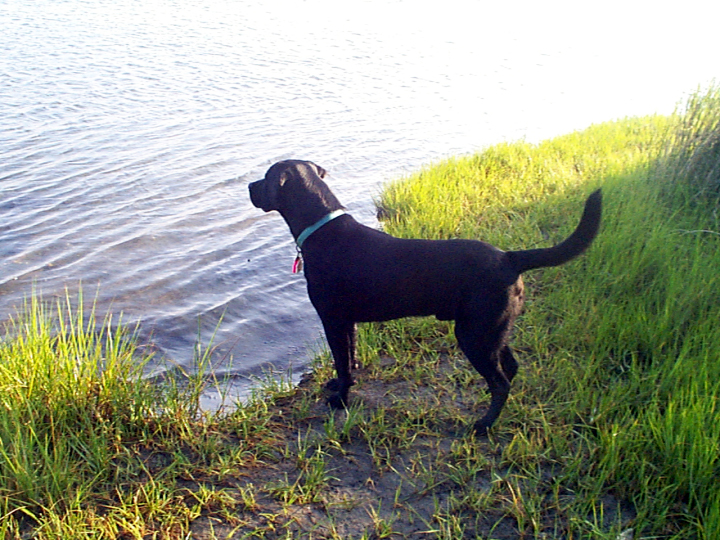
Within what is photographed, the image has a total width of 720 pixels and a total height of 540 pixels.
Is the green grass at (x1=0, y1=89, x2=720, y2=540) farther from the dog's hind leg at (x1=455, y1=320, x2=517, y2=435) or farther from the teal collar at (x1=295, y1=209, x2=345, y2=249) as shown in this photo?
the teal collar at (x1=295, y1=209, x2=345, y2=249)

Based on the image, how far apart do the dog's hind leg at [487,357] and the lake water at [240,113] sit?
4.49 feet

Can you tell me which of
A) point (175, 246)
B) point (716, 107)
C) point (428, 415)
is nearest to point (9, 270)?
point (175, 246)

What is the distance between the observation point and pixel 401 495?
255cm

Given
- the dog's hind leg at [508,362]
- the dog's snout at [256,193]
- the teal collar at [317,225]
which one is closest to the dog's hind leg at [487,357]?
the dog's hind leg at [508,362]

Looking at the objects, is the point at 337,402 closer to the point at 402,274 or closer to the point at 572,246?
the point at 402,274

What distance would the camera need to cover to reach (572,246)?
2.77 metres

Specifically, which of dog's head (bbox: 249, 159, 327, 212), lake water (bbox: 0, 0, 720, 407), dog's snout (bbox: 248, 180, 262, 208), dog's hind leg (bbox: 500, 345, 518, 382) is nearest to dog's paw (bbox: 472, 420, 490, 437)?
dog's hind leg (bbox: 500, 345, 518, 382)

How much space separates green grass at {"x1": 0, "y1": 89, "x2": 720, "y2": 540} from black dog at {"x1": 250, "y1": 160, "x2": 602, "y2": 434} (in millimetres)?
285

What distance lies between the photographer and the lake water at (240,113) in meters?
4.94

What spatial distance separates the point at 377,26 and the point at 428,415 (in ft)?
46.4

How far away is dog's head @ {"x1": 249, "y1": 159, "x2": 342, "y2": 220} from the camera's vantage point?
10.6 ft

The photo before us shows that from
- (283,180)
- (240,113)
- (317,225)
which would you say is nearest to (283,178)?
(283,180)

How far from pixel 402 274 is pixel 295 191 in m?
0.77

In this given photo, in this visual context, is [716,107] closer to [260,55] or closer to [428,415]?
[428,415]
